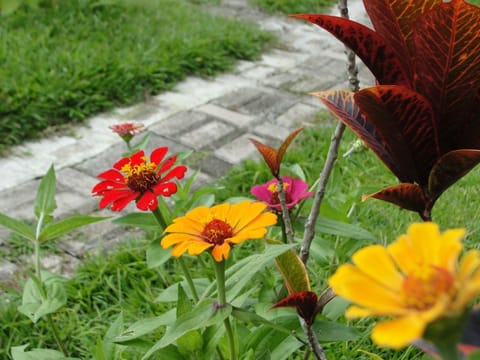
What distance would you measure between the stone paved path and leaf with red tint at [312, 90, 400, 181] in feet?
4.19

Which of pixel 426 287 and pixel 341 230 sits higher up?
pixel 426 287

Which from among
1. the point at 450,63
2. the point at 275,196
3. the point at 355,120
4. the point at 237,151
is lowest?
the point at 237,151

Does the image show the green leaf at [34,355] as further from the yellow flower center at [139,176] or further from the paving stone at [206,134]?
the paving stone at [206,134]

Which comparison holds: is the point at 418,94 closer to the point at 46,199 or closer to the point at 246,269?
the point at 246,269

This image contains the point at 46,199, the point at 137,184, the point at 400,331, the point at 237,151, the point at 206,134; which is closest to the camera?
the point at 400,331

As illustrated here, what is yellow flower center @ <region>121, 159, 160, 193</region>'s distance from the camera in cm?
113

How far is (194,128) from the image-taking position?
9.95 ft

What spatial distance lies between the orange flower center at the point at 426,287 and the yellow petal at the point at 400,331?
0.03 meters

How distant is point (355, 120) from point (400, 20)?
173 millimetres

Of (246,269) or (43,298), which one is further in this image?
(43,298)

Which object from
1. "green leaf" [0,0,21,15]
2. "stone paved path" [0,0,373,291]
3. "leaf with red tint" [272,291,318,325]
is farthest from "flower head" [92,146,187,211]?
"green leaf" [0,0,21,15]

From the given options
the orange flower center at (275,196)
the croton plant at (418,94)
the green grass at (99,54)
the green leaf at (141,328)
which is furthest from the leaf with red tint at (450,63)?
the green grass at (99,54)

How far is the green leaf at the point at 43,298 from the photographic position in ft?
4.54

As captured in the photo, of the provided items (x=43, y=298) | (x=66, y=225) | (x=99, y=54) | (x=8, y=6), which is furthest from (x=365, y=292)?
(x=8, y=6)
